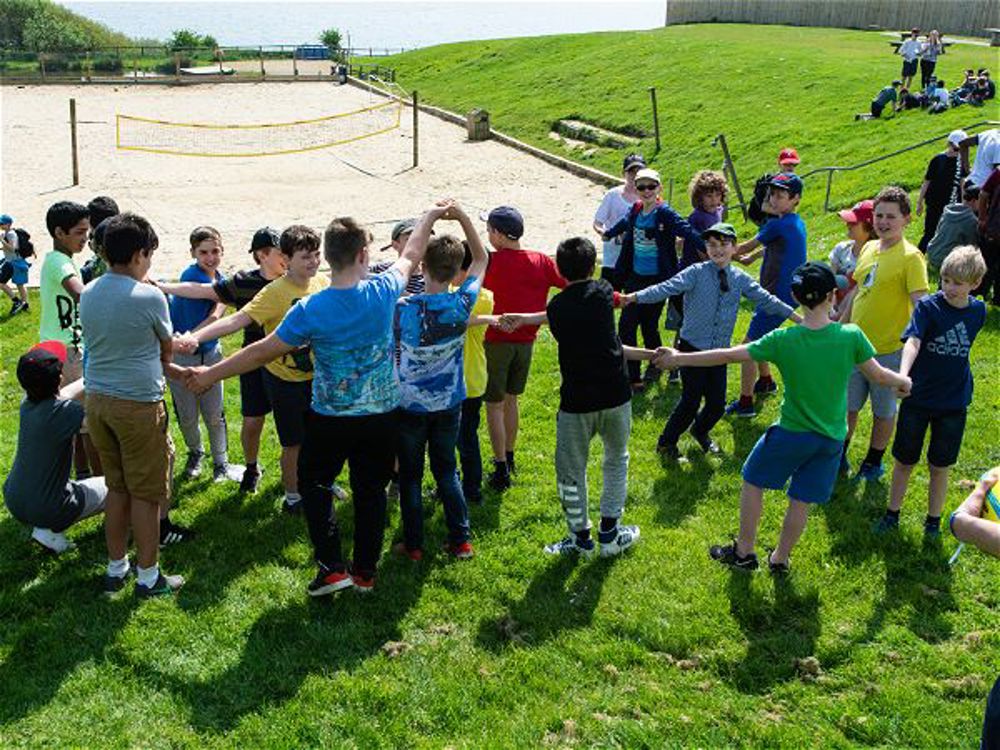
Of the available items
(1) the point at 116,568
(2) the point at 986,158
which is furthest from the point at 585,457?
(2) the point at 986,158

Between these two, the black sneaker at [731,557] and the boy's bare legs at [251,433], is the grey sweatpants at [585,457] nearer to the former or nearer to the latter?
the black sneaker at [731,557]

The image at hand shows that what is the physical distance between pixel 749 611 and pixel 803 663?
Result: 0.50 metres

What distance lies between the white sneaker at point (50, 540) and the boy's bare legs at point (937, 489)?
5.49 meters

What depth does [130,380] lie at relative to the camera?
5152 millimetres

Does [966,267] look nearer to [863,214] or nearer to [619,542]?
[863,214]

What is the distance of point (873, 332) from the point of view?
6867 millimetres

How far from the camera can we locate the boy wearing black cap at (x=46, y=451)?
570 cm

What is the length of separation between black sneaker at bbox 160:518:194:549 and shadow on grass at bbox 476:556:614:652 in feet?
7.17

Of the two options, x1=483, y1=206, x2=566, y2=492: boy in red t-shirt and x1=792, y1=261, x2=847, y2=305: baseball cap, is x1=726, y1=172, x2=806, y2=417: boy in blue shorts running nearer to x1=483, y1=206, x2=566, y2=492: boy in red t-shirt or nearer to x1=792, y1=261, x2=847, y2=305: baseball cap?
x1=483, y1=206, x2=566, y2=492: boy in red t-shirt

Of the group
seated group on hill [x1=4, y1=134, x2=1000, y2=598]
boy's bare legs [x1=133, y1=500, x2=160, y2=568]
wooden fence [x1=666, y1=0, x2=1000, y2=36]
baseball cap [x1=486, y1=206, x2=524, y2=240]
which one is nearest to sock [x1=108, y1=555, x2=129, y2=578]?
seated group on hill [x1=4, y1=134, x2=1000, y2=598]

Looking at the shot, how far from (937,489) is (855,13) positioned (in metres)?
50.0

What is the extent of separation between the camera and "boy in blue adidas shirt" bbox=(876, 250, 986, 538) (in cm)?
583

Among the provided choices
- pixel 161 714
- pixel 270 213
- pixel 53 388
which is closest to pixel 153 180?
pixel 270 213

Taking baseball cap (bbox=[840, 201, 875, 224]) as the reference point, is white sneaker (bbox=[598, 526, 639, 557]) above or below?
below
